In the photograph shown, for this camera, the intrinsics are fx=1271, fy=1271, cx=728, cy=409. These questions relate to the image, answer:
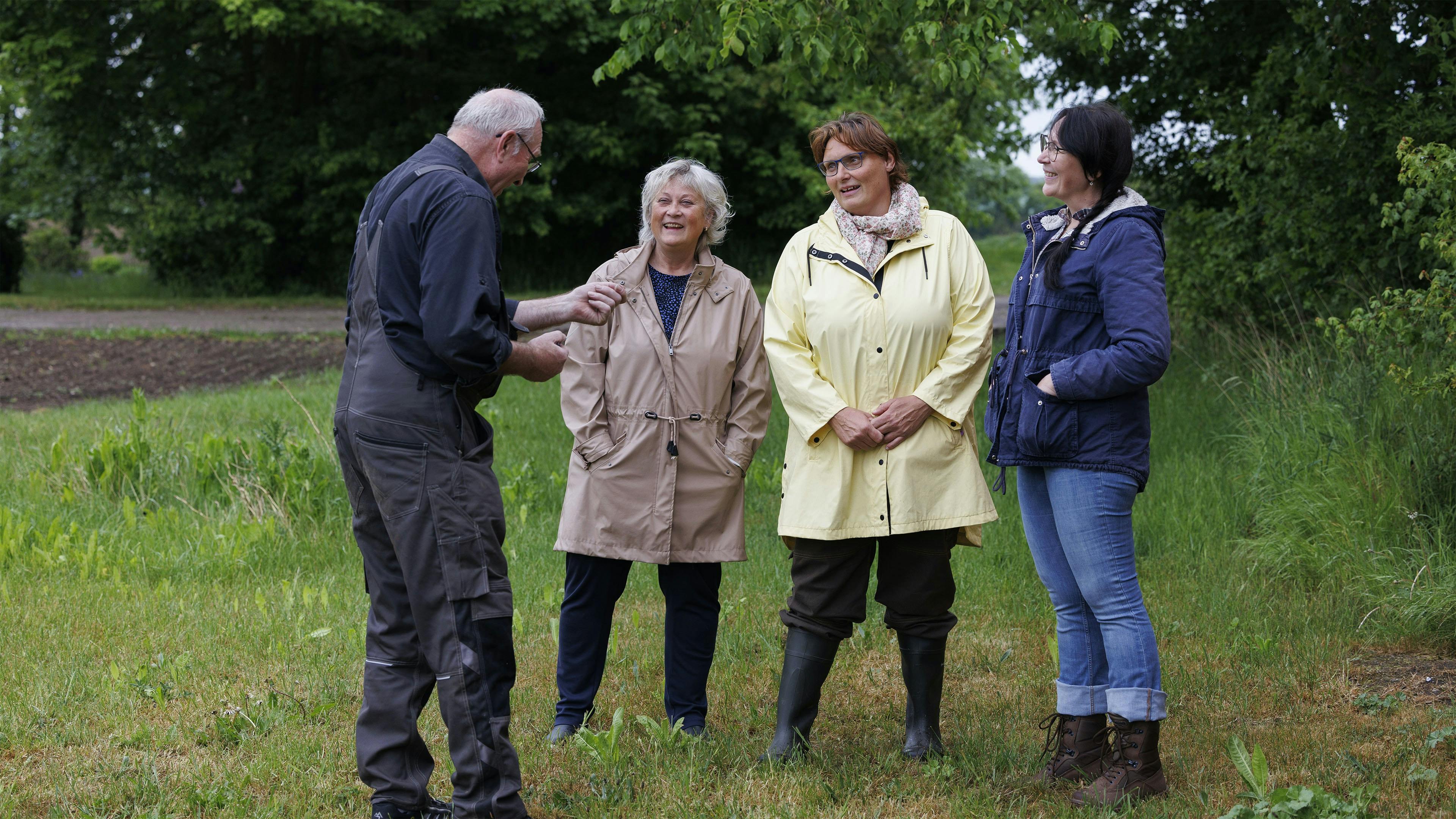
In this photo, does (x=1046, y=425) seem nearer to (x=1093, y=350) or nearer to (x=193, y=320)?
(x=1093, y=350)

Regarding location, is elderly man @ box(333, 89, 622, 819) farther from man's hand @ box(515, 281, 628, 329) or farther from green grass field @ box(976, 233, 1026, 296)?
green grass field @ box(976, 233, 1026, 296)

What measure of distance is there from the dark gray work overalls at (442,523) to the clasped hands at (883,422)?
3.61 ft

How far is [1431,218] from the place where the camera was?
5652 mm

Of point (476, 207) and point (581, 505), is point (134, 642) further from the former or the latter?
point (476, 207)

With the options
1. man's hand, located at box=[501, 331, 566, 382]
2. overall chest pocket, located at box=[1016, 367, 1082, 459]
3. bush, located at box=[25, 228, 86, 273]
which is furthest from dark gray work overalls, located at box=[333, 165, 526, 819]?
bush, located at box=[25, 228, 86, 273]

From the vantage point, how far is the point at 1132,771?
371 cm

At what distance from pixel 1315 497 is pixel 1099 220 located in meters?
3.10

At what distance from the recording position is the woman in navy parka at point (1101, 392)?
3.58 m

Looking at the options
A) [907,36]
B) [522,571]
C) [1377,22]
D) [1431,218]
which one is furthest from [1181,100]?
[522,571]

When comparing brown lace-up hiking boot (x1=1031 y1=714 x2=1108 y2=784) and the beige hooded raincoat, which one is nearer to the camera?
brown lace-up hiking boot (x1=1031 y1=714 x2=1108 y2=784)

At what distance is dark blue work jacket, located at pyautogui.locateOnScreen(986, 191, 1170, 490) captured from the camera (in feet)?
11.6

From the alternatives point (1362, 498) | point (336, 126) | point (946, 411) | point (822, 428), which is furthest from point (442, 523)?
point (336, 126)

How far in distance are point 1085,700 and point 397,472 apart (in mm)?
2167

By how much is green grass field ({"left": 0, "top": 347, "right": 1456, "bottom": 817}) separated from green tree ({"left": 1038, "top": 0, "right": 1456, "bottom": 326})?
1569mm
